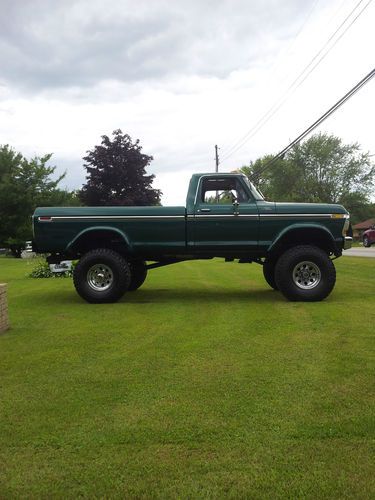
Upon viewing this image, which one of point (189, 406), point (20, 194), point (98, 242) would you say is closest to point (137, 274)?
point (98, 242)

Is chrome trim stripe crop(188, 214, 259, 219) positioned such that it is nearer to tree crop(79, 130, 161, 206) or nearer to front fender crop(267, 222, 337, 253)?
front fender crop(267, 222, 337, 253)

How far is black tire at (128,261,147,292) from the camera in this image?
10358 mm

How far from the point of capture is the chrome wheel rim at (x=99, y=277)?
29.1 feet

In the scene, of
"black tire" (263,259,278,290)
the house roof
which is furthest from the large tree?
"black tire" (263,259,278,290)

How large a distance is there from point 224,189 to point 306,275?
2.13m

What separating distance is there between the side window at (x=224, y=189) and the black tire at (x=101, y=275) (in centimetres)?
189

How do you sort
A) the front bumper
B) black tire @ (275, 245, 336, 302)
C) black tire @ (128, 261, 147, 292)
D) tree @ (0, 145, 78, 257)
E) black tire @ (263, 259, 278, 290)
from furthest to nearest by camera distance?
tree @ (0, 145, 78, 257), black tire @ (128, 261, 147, 292), black tire @ (263, 259, 278, 290), the front bumper, black tire @ (275, 245, 336, 302)

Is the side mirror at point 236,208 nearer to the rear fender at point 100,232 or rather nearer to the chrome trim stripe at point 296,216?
the chrome trim stripe at point 296,216

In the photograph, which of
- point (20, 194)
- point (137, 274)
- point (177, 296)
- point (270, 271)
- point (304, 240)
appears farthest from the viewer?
point (20, 194)

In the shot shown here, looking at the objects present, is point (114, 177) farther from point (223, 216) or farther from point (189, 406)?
point (189, 406)

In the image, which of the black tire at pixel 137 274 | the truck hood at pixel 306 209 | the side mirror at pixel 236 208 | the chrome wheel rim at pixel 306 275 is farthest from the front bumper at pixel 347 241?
the black tire at pixel 137 274

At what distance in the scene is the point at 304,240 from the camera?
9109 millimetres

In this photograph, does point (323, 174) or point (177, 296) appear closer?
point (177, 296)

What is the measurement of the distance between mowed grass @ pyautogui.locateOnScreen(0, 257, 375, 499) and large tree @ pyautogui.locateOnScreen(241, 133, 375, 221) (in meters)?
62.8
